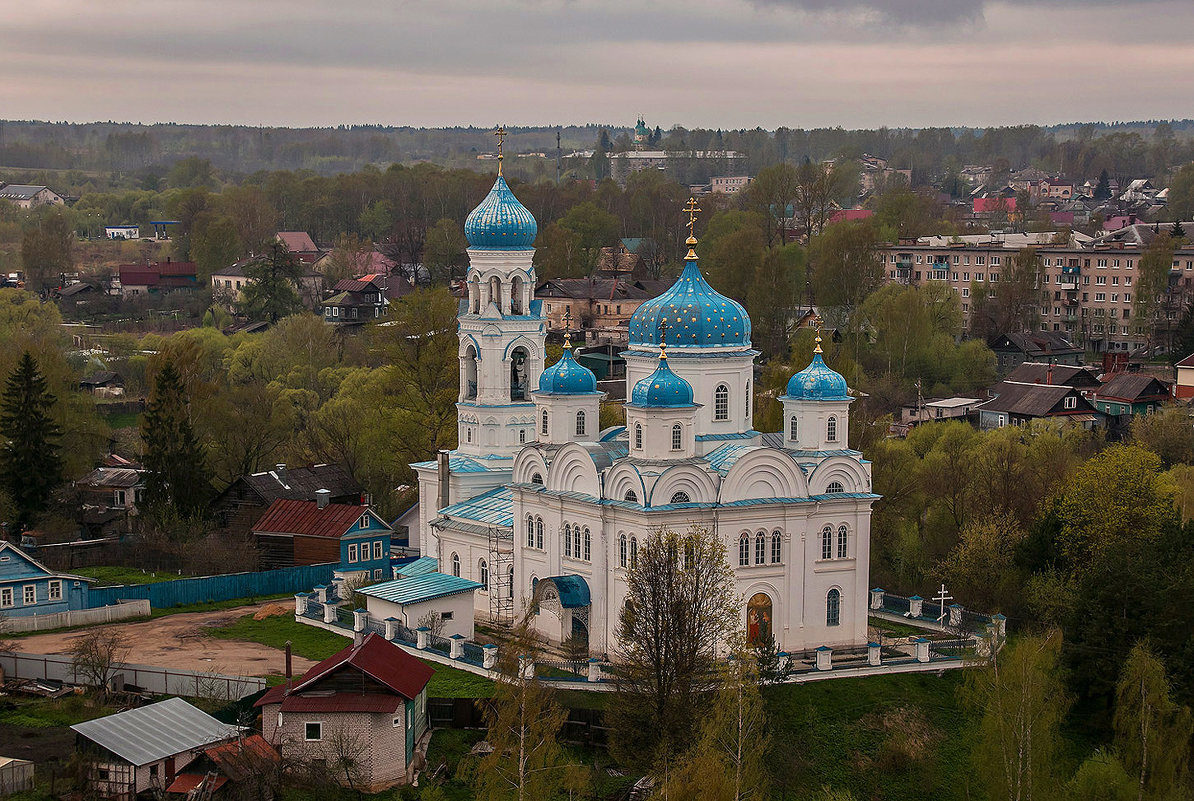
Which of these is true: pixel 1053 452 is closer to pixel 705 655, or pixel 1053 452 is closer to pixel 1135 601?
pixel 1135 601

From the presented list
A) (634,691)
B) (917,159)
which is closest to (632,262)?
(634,691)

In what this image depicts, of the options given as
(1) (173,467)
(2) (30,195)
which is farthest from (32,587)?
(2) (30,195)

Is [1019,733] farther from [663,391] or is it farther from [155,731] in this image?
[155,731]

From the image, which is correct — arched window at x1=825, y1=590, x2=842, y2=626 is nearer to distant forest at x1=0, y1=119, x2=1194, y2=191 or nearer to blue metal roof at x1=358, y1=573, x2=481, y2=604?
blue metal roof at x1=358, y1=573, x2=481, y2=604

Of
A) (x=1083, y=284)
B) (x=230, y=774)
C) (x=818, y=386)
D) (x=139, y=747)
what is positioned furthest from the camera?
(x=1083, y=284)

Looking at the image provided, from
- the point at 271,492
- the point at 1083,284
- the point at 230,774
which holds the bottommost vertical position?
the point at 230,774

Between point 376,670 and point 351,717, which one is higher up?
point 376,670

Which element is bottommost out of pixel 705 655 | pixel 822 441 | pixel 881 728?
pixel 881 728
